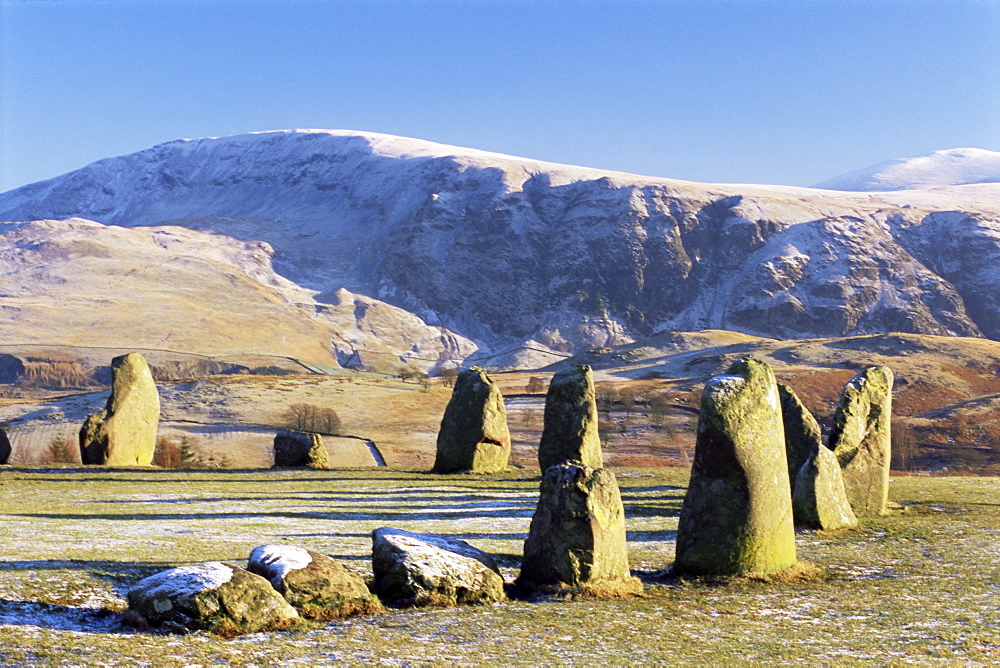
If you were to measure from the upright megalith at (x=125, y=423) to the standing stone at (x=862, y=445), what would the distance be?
21.7 m

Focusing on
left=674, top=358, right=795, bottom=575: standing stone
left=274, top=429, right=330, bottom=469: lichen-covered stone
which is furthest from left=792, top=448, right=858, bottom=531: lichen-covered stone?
left=274, top=429, right=330, bottom=469: lichen-covered stone

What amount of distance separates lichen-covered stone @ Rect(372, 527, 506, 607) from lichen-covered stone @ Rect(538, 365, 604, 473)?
42.8 feet

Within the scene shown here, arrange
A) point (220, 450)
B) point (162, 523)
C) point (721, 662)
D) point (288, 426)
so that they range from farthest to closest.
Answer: point (288, 426) < point (220, 450) < point (162, 523) < point (721, 662)

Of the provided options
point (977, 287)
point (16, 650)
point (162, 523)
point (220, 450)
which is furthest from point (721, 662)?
point (977, 287)

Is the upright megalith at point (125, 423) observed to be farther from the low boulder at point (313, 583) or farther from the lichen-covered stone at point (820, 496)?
the lichen-covered stone at point (820, 496)

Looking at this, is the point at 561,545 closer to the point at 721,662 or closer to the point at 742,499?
the point at 742,499

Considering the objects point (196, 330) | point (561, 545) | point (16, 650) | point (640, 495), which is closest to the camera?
point (16, 650)

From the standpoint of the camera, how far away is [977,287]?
195500 millimetres

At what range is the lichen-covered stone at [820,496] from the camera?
19156mm

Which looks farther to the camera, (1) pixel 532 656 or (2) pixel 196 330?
(2) pixel 196 330

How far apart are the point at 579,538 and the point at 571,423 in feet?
42.3

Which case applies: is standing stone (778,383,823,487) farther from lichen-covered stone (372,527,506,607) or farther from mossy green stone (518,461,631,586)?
lichen-covered stone (372,527,506,607)

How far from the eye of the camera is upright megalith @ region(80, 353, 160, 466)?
3180cm

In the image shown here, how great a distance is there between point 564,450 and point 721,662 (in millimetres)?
16297
